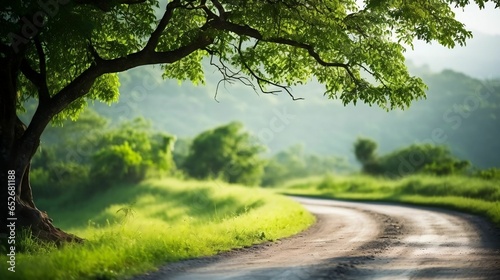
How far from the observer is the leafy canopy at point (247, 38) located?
1390cm

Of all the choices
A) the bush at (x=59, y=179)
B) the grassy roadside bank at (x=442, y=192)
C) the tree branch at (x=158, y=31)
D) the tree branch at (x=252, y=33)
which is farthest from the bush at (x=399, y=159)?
the tree branch at (x=158, y=31)

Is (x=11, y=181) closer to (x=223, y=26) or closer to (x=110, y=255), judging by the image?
(x=110, y=255)

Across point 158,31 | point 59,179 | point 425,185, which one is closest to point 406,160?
point 425,185

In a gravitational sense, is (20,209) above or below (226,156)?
below

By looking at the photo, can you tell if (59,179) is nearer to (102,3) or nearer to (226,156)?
(226,156)

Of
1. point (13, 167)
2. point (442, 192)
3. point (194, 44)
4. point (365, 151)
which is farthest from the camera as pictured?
point (365, 151)

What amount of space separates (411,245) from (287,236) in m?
4.39

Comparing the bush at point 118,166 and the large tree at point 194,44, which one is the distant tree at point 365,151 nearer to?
the bush at point 118,166

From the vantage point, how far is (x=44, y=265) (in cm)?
1002

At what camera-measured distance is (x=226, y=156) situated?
246 feet

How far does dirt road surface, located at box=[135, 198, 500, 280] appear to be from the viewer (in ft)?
34.3

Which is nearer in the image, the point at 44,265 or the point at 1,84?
the point at 44,265

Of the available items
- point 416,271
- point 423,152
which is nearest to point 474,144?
point 423,152

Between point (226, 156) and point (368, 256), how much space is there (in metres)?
62.7
